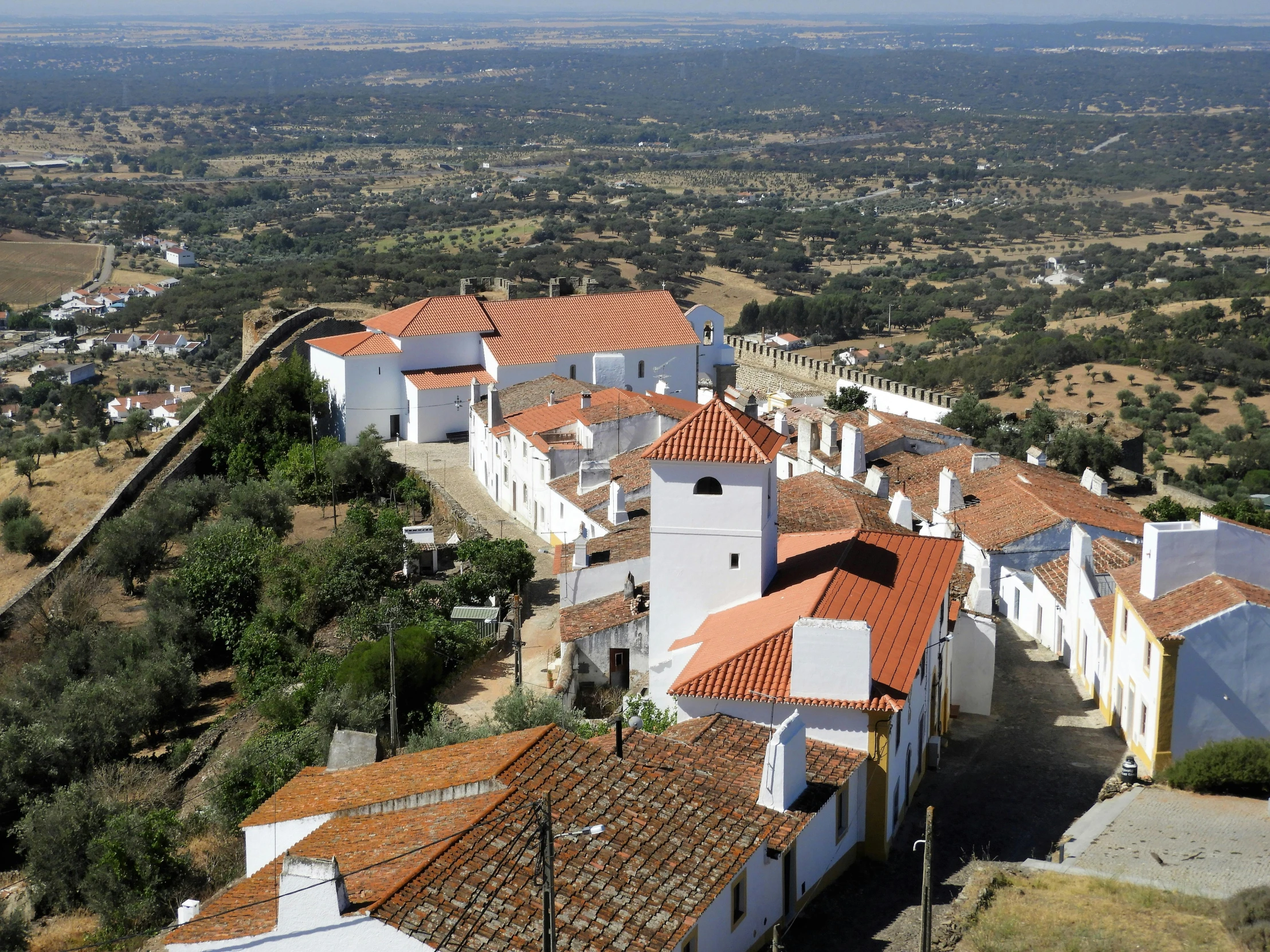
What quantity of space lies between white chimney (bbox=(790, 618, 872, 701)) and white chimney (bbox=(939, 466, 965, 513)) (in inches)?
403

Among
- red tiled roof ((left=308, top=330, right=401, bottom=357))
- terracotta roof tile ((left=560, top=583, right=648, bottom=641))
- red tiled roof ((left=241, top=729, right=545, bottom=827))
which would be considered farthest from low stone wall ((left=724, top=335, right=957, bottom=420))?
red tiled roof ((left=241, top=729, right=545, bottom=827))

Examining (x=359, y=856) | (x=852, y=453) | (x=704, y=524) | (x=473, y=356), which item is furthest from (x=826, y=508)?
(x=473, y=356)

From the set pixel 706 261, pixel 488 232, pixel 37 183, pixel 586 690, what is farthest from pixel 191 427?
pixel 37 183

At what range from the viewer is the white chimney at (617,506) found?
969 inches

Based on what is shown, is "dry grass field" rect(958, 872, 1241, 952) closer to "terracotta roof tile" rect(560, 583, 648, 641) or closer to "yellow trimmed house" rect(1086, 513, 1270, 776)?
A: "yellow trimmed house" rect(1086, 513, 1270, 776)

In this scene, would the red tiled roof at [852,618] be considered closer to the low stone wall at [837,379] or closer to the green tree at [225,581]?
the green tree at [225,581]

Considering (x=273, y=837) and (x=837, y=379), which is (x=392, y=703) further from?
(x=837, y=379)

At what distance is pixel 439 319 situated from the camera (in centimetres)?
3772

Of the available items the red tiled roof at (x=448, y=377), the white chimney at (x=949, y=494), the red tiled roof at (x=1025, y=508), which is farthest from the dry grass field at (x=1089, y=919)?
the red tiled roof at (x=448, y=377)

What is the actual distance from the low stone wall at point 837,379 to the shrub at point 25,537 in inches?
836

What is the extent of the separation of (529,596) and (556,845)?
43.6ft

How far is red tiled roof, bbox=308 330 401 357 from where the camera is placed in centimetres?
3688

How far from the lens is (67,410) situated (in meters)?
54.7

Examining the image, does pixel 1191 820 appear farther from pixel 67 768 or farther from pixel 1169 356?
pixel 1169 356
